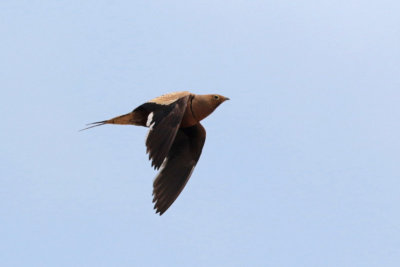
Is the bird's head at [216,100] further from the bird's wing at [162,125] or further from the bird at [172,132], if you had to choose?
the bird's wing at [162,125]

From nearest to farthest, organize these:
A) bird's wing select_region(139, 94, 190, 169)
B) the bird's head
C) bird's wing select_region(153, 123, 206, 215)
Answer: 1. bird's wing select_region(139, 94, 190, 169)
2. the bird's head
3. bird's wing select_region(153, 123, 206, 215)

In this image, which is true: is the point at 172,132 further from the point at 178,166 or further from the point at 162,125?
A: the point at 178,166

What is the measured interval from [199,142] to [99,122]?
1963mm

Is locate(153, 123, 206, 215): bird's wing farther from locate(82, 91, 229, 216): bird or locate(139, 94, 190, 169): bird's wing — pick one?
locate(139, 94, 190, 169): bird's wing

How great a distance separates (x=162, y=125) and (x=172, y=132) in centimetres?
24

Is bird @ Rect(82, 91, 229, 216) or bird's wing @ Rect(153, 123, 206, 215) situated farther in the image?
bird's wing @ Rect(153, 123, 206, 215)

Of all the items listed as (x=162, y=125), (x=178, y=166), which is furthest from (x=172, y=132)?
(x=178, y=166)

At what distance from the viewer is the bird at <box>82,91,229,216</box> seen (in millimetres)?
14062

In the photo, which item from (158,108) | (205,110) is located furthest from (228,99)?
(158,108)

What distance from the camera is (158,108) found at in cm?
1498

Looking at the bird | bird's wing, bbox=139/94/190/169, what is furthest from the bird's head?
bird's wing, bbox=139/94/190/169

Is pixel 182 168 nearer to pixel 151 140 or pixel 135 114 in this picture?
pixel 135 114

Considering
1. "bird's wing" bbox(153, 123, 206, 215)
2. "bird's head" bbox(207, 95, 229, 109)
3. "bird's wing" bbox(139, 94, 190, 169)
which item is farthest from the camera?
"bird's wing" bbox(153, 123, 206, 215)

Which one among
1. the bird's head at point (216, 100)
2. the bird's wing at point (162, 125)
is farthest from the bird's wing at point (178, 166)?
the bird's wing at point (162, 125)
